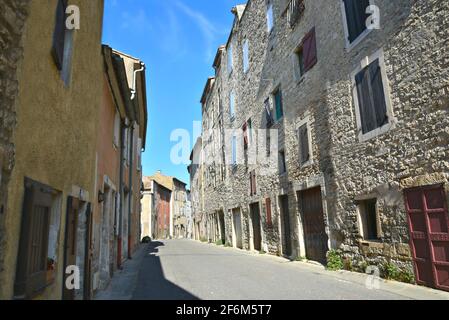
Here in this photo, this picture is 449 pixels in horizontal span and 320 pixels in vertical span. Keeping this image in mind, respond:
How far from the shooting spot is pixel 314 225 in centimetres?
1092

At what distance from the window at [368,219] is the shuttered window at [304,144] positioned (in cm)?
289

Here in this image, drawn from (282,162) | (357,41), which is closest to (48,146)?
(357,41)

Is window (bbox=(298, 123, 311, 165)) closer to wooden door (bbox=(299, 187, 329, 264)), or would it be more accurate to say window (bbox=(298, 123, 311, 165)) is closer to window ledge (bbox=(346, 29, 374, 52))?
wooden door (bbox=(299, 187, 329, 264))

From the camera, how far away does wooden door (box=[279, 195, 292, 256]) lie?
Answer: 12.9 m

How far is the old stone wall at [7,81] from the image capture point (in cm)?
259

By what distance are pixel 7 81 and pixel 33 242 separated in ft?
4.69

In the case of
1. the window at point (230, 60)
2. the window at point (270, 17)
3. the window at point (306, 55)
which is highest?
the window at point (230, 60)

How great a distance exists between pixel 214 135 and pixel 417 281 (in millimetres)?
21260

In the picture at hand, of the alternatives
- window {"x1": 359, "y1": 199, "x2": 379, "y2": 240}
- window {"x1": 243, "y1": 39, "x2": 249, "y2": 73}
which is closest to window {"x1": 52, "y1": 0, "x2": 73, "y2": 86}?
window {"x1": 359, "y1": 199, "x2": 379, "y2": 240}

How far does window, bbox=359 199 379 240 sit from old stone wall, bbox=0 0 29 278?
7.39 meters

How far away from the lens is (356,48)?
28.2 feet

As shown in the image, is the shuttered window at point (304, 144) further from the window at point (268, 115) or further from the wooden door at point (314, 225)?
the window at point (268, 115)

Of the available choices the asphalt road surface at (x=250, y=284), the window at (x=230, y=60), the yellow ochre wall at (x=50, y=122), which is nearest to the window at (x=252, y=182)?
the asphalt road surface at (x=250, y=284)
